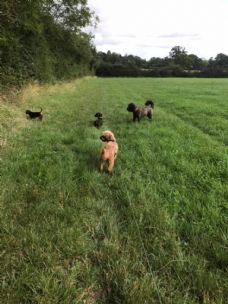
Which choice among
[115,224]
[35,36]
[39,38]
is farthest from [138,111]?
[39,38]

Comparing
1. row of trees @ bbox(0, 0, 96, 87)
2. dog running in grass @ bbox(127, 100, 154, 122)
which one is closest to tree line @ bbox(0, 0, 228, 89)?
row of trees @ bbox(0, 0, 96, 87)

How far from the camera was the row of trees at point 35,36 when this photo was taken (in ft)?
37.8

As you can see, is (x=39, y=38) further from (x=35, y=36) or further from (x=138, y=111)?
(x=138, y=111)

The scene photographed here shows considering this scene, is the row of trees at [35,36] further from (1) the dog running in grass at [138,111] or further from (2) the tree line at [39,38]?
(1) the dog running in grass at [138,111]

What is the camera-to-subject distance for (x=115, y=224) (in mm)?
3254

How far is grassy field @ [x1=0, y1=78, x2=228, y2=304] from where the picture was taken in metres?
2.36

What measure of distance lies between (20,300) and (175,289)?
1.24 metres

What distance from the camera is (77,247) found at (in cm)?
281

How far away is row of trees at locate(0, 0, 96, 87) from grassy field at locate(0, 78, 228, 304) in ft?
21.7

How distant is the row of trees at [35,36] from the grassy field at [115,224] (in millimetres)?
6626

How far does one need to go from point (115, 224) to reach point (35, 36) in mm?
15726

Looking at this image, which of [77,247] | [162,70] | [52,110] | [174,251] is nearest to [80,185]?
[77,247]

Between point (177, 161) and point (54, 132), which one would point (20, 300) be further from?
point (54, 132)

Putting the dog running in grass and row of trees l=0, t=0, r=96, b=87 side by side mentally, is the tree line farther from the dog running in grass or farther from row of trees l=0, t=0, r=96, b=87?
the dog running in grass
